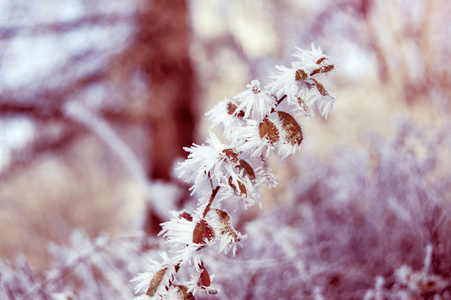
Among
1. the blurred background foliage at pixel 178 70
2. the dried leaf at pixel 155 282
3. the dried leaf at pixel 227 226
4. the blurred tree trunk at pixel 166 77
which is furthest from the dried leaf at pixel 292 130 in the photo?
the blurred tree trunk at pixel 166 77

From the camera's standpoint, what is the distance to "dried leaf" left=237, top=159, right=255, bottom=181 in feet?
2.52

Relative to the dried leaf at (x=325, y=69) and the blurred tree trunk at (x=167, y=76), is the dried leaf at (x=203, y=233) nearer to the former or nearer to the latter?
the dried leaf at (x=325, y=69)

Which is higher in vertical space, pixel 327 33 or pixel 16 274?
pixel 327 33

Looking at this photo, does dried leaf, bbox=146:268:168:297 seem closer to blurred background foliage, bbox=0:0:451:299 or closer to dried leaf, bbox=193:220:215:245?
dried leaf, bbox=193:220:215:245

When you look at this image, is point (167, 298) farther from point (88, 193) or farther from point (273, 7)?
point (88, 193)

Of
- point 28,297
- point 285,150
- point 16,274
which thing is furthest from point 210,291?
point 16,274

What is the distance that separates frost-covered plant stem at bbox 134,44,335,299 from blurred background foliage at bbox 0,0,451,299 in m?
2.12

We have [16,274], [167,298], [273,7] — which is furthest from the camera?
[273,7]

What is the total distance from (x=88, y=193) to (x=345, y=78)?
5.77 m

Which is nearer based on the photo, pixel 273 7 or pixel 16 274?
pixel 16 274

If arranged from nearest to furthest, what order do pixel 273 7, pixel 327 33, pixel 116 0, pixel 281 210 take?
pixel 281 210 → pixel 327 33 → pixel 116 0 → pixel 273 7

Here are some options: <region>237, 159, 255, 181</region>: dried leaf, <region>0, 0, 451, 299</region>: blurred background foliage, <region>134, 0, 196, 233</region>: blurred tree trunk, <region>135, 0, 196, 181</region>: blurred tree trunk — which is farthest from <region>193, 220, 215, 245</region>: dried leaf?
<region>135, 0, 196, 181</region>: blurred tree trunk

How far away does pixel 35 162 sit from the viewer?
4.57 m

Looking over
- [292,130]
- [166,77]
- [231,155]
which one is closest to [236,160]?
[231,155]
